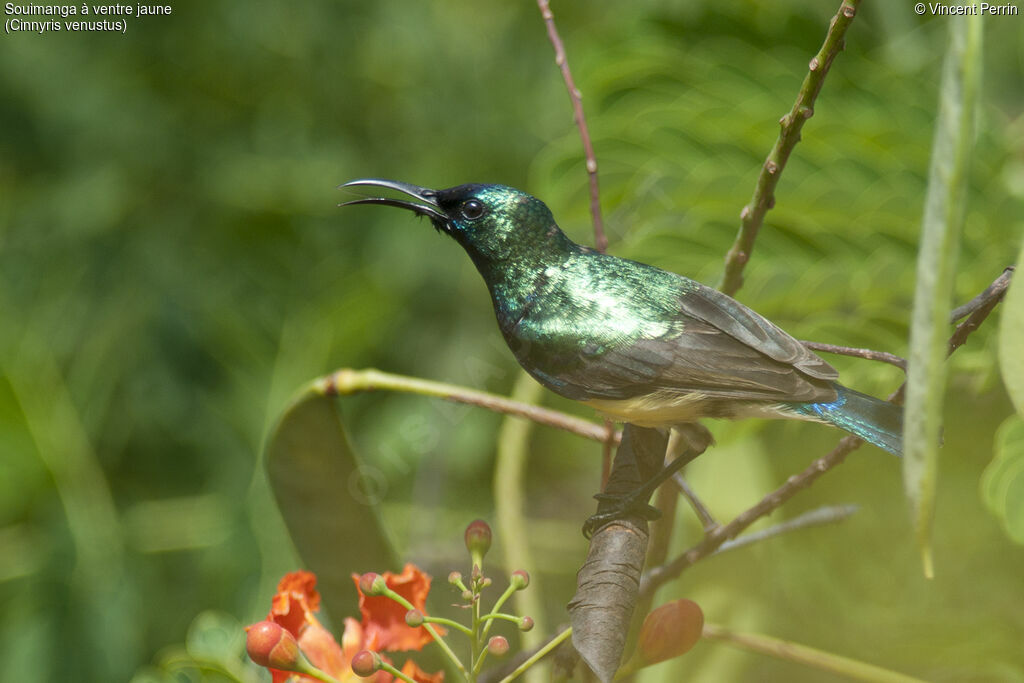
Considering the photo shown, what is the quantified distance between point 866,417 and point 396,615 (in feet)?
1.61

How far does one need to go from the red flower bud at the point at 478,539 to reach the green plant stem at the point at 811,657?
31cm

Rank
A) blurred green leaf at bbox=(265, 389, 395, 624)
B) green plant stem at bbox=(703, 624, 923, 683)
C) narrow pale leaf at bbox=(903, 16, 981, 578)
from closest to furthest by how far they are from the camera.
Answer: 1. narrow pale leaf at bbox=(903, 16, 981, 578)
2. green plant stem at bbox=(703, 624, 923, 683)
3. blurred green leaf at bbox=(265, 389, 395, 624)

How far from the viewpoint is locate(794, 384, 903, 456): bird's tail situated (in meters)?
0.77

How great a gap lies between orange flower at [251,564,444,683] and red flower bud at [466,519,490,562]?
3.8 inches

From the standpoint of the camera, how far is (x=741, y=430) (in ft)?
4.35

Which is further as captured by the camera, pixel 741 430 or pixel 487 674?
pixel 741 430

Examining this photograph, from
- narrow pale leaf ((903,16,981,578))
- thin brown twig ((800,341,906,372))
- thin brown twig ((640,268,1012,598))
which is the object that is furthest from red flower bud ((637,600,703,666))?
narrow pale leaf ((903,16,981,578))

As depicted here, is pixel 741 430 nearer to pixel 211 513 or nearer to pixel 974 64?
pixel 974 64

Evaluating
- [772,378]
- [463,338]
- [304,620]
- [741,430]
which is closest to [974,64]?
[772,378]

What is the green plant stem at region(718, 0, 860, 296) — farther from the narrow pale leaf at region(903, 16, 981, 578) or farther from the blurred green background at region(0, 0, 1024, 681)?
the blurred green background at region(0, 0, 1024, 681)

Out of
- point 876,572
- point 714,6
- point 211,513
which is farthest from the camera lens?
point 211,513

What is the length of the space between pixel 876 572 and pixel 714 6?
104 centimetres

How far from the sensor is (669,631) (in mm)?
846

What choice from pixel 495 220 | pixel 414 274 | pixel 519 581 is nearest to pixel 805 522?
pixel 519 581
